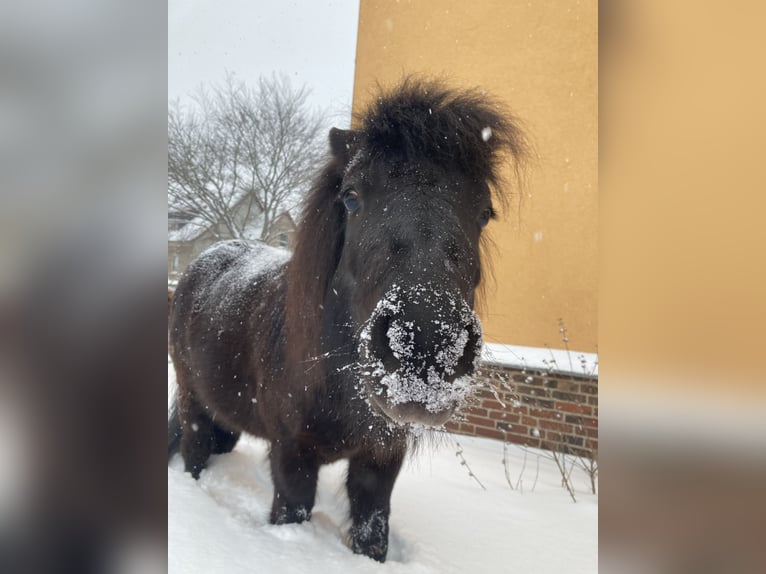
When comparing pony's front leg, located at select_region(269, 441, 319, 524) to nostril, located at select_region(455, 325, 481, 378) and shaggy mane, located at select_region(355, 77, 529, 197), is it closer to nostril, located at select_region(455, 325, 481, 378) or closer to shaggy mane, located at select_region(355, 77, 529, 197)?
nostril, located at select_region(455, 325, 481, 378)

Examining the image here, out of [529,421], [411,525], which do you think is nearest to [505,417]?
[529,421]

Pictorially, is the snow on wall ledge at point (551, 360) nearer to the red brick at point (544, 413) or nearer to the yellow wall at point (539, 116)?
the yellow wall at point (539, 116)

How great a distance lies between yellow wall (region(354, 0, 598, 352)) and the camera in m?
3.88

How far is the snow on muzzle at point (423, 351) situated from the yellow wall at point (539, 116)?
2521mm

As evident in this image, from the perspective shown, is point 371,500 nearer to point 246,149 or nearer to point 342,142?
point 342,142

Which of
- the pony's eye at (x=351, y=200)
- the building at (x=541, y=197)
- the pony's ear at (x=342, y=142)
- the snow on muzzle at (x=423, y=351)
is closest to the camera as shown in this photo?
the snow on muzzle at (x=423, y=351)

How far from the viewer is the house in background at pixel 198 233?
12.4 feet

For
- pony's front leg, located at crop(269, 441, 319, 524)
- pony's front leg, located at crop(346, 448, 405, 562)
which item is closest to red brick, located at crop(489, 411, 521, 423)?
pony's front leg, located at crop(346, 448, 405, 562)

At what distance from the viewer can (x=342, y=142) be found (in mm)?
2252

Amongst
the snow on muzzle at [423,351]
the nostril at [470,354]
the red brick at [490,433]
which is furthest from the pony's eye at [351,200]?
the red brick at [490,433]

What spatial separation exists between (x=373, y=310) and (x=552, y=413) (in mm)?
3155
